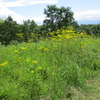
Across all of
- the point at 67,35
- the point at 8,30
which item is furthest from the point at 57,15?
the point at 67,35

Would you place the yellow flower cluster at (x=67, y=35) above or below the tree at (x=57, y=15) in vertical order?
below

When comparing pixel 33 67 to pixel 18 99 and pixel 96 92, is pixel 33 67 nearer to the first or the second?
pixel 18 99

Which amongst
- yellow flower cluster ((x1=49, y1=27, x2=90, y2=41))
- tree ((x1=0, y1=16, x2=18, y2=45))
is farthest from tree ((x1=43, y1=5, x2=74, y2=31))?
yellow flower cluster ((x1=49, y1=27, x2=90, y2=41))

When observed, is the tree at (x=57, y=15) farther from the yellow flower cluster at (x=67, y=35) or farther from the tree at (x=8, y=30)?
the yellow flower cluster at (x=67, y=35)

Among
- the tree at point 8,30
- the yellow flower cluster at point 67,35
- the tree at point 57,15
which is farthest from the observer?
the tree at point 57,15

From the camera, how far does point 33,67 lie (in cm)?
254

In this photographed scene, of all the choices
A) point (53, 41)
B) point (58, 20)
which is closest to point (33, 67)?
point (53, 41)

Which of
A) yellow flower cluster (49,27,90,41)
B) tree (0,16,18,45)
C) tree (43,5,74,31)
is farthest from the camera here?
tree (43,5,74,31)

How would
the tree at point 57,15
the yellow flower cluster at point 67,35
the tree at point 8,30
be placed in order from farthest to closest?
the tree at point 57,15 < the tree at point 8,30 < the yellow flower cluster at point 67,35

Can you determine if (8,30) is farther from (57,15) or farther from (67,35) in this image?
(67,35)

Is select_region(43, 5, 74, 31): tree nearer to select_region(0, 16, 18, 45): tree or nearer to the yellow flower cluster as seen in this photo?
select_region(0, 16, 18, 45): tree

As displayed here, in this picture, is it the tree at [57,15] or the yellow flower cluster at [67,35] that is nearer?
the yellow flower cluster at [67,35]

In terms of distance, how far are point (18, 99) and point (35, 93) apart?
0.29 m

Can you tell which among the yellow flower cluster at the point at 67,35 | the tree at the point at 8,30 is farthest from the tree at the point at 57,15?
the yellow flower cluster at the point at 67,35
